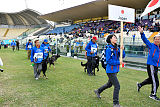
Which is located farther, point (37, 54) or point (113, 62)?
point (37, 54)

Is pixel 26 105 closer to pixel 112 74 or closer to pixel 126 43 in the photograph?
pixel 112 74

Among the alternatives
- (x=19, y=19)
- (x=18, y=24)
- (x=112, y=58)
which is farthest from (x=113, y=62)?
(x=18, y=24)

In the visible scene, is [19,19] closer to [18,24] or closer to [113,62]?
[18,24]

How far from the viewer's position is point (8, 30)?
62.3 meters

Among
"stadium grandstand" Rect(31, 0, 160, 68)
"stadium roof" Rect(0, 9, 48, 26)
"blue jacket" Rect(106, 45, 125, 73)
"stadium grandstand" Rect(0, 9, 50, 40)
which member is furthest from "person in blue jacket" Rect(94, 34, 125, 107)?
"stadium roof" Rect(0, 9, 48, 26)

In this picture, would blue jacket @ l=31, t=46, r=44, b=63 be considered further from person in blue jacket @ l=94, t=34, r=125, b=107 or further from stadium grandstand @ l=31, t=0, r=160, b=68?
stadium grandstand @ l=31, t=0, r=160, b=68

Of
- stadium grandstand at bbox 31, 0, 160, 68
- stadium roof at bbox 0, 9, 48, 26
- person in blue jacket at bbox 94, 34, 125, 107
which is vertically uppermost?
stadium roof at bbox 0, 9, 48, 26

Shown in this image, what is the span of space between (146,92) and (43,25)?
63666 millimetres

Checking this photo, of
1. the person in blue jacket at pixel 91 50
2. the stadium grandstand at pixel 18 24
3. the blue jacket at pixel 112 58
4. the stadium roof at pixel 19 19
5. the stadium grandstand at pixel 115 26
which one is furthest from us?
the stadium roof at pixel 19 19

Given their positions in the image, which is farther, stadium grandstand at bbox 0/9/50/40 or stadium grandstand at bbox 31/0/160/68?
stadium grandstand at bbox 0/9/50/40

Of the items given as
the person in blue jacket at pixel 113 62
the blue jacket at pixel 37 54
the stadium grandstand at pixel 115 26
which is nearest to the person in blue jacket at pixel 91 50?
the blue jacket at pixel 37 54

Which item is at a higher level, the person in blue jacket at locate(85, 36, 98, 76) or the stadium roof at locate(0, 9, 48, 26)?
the stadium roof at locate(0, 9, 48, 26)

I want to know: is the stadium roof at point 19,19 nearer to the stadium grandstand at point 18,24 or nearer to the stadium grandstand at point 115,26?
the stadium grandstand at point 18,24

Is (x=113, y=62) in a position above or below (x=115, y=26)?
below
